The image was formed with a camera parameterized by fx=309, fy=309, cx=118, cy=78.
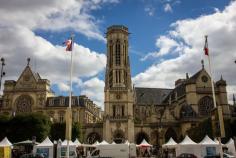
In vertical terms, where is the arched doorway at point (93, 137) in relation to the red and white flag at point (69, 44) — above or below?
below

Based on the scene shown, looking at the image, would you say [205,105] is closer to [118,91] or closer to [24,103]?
[118,91]

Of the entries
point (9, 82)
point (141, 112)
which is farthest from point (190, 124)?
point (9, 82)

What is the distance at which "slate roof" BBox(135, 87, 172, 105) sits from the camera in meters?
90.2

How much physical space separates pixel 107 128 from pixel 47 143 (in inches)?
1252

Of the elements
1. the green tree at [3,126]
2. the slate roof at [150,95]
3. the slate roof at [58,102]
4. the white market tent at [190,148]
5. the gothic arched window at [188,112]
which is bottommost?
the white market tent at [190,148]

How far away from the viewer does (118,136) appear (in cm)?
7362

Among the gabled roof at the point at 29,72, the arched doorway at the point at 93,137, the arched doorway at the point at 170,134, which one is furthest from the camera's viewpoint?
the gabled roof at the point at 29,72

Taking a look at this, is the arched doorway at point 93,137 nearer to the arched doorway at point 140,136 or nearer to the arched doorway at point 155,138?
the arched doorway at point 140,136

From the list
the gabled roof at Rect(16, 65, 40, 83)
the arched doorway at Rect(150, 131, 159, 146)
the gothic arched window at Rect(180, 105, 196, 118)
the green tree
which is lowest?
the arched doorway at Rect(150, 131, 159, 146)

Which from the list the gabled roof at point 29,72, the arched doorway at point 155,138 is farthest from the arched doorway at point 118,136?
the gabled roof at point 29,72

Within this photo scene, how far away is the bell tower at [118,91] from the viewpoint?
240 feet

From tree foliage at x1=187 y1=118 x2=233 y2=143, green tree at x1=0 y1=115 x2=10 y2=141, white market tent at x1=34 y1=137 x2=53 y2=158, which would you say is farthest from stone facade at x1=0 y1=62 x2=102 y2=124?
white market tent at x1=34 y1=137 x2=53 y2=158

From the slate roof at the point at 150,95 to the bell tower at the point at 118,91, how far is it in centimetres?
1325

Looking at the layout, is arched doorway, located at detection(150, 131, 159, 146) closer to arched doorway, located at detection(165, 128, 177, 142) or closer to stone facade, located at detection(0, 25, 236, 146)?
stone facade, located at detection(0, 25, 236, 146)
